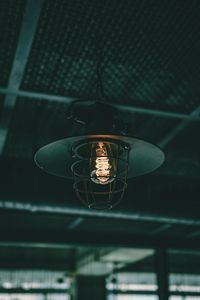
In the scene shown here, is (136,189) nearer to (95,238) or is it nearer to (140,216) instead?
(140,216)

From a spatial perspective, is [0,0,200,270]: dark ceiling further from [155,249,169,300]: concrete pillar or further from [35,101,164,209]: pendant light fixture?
[155,249,169,300]: concrete pillar

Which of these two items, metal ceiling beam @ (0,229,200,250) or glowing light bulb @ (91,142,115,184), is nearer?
glowing light bulb @ (91,142,115,184)

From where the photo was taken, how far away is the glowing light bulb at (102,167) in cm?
194

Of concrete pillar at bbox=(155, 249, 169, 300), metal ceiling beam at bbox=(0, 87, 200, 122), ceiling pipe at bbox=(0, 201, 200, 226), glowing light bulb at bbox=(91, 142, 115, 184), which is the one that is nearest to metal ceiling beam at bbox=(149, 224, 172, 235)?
concrete pillar at bbox=(155, 249, 169, 300)

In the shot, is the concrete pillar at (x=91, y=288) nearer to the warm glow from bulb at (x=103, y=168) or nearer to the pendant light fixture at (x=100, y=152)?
the pendant light fixture at (x=100, y=152)

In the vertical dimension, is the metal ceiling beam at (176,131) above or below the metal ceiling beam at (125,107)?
above

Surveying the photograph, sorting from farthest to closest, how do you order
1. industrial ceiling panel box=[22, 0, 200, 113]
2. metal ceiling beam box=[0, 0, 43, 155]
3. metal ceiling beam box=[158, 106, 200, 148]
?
metal ceiling beam box=[158, 106, 200, 148] < industrial ceiling panel box=[22, 0, 200, 113] < metal ceiling beam box=[0, 0, 43, 155]

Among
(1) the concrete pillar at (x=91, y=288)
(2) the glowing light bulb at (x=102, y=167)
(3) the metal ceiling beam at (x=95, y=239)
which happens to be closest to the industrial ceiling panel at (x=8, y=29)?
(2) the glowing light bulb at (x=102, y=167)

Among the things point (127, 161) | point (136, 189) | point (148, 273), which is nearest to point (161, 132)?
point (136, 189)

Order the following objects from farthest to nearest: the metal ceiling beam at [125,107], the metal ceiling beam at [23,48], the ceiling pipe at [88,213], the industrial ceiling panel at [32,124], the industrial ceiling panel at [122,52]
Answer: the ceiling pipe at [88,213]
the industrial ceiling panel at [32,124]
the metal ceiling beam at [125,107]
the industrial ceiling panel at [122,52]
the metal ceiling beam at [23,48]

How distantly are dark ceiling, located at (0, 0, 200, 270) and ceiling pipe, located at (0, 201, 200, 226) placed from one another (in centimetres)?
1

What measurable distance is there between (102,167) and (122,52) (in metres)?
1.44

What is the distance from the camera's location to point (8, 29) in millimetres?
2840

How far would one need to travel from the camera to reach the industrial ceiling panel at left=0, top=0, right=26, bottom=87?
8.70 feet
